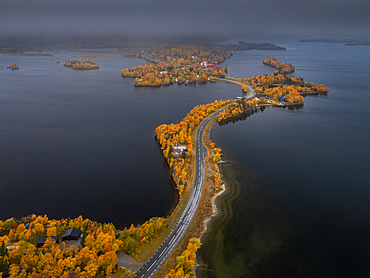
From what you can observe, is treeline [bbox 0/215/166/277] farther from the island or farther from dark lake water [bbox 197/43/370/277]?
dark lake water [bbox 197/43/370/277]

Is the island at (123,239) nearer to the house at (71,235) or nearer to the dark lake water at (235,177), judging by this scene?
the house at (71,235)

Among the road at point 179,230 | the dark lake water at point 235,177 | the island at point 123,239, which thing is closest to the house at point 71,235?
the island at point 123,239

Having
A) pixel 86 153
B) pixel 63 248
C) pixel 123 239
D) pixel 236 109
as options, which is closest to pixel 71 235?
pixel 63 248

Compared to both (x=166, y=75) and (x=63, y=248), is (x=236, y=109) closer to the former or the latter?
(x=63, y=248)

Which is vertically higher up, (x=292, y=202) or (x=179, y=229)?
(x=292, y=202)

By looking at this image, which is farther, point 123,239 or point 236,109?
point 236,109

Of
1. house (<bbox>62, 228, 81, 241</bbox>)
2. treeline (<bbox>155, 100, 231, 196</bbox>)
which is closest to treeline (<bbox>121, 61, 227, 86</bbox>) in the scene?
treeline (<bbox>155, 100, 231, 196</bbox>)

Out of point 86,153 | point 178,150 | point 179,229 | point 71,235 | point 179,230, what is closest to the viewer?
point 71,235
